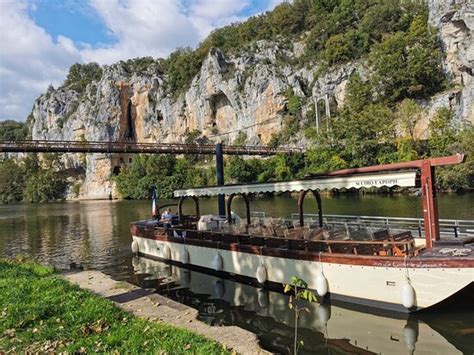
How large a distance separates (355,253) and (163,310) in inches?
217

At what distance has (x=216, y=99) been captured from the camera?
3632 inches

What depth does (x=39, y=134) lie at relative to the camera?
428 feet

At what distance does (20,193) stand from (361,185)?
4724 inches

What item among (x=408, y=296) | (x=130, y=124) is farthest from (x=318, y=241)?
(x=130, y=124)

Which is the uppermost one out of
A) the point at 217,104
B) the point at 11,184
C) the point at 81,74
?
the point at 81,74

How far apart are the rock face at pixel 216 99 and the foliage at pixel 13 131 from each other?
2690 cm

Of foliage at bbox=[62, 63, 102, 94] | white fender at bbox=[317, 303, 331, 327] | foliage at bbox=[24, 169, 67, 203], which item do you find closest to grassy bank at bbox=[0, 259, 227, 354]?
white fender at bbox=[317, 303, 331, 327]

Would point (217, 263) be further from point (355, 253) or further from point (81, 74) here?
point (81, 74)

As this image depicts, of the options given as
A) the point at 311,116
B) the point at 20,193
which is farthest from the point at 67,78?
the point at 311,116

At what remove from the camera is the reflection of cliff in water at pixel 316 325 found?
27.9 ft

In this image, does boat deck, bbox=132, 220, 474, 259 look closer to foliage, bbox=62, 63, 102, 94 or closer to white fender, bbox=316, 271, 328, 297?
white fender, bbox=316, 271, 328, 297

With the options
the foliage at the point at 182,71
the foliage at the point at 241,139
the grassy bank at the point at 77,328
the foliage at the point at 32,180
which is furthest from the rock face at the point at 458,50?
the foliage at the point at 32,180

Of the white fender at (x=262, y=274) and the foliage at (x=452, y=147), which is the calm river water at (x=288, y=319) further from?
the foliage at (x=452, y=147)

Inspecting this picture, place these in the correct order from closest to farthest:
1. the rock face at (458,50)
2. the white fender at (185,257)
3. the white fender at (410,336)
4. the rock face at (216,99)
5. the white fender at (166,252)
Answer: the white fender at (410,336), the white fender at (185,257), the white fender at (166,252), the rock face at (458,50), the rock face at (216,99)
